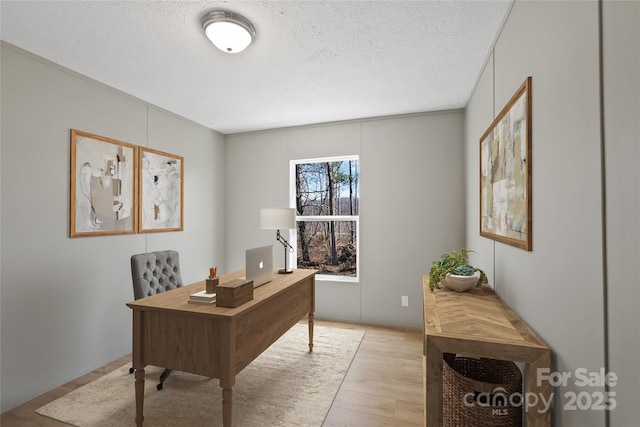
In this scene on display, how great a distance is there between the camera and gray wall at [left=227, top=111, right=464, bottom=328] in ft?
11.5

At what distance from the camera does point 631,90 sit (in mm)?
791

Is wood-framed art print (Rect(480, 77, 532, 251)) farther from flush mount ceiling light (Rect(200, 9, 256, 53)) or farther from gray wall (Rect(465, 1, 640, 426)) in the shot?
flush mount ceiling light (Rect(200, 9, 256, 53))

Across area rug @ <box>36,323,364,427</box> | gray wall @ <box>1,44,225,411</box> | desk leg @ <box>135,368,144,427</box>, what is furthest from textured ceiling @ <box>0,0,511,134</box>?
area rug @ <box>36,323,364,427</box>

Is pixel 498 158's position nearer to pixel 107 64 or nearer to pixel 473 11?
pixel 473 11

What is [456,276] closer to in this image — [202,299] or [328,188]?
[202,299]

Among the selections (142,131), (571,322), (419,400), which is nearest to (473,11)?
(571,322)

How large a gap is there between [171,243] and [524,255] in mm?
3430

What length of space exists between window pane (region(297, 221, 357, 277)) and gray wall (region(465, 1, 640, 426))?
98.0 inches

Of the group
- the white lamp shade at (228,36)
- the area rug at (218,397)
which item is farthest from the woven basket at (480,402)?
the white lamp shade at (228,36)

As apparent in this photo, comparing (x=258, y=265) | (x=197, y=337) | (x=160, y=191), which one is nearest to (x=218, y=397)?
(x=197, y=337)

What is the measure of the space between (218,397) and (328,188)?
8.74ft

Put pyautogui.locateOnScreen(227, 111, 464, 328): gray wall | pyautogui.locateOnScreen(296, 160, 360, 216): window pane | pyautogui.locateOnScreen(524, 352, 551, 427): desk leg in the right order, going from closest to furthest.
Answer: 1. pyautogui.locateOnScreen(524, 352, 551, 427): desk leg
2. pyautogui.locateOnScreen(227, 111, 464, 328): gray wall
3. pyautogui.locateOnScreen(296, 160, 360, 216): window pane

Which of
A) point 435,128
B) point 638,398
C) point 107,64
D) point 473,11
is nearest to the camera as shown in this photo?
point 638,398

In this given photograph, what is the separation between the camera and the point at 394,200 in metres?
3.68
